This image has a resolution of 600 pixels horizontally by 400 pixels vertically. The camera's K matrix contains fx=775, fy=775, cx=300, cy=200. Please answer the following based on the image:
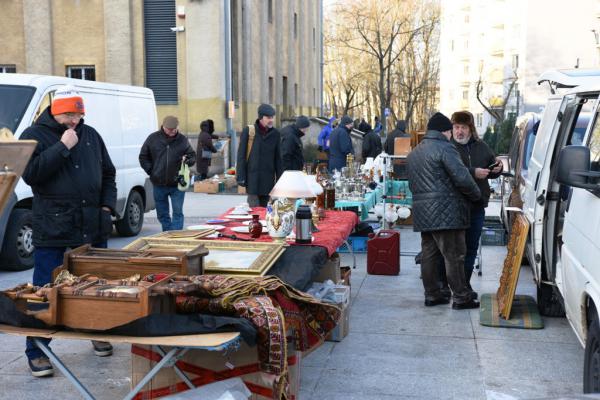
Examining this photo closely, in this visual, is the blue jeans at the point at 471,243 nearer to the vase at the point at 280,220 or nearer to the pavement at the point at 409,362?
the pavement at the point at 409,362

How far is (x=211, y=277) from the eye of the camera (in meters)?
4.36

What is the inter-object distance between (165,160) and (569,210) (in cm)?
617

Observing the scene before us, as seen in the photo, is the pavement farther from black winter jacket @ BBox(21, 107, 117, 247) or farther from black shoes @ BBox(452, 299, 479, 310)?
black winter jacket @ BBox(21, 107, 117, 247)

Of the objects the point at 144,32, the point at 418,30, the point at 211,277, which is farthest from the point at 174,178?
the point at 418,30

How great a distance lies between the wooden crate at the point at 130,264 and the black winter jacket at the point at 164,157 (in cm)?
Answer: 575

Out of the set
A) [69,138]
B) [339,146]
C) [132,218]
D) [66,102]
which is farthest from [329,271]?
[339,146]

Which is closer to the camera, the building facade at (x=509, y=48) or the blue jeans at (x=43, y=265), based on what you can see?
the blue jeans at (x=43, y=265)

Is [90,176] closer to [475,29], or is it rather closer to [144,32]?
[144,32]

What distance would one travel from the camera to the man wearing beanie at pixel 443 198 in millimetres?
7289

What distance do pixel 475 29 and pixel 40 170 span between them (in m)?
72.8

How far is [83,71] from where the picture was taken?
22.8 m

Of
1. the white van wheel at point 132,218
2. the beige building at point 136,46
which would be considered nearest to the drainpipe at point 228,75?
the beige building at point 136,46

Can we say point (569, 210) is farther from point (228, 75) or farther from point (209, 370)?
point (228, 75)

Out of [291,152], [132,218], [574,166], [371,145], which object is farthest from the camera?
[371,145]
